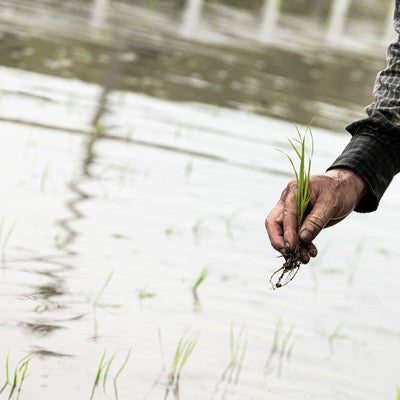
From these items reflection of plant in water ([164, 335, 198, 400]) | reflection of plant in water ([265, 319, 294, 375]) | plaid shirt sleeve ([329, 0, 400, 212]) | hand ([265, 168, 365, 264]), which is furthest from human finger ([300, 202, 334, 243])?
reflection of plant in water ([265, 319, 294, 375])

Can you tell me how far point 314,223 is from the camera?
245 cm

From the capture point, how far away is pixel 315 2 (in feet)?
107

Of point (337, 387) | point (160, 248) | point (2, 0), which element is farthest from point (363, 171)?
point (2, 0)

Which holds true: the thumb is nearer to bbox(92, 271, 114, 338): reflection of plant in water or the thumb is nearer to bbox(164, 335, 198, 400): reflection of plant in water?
bbox(164, 335, 198, 400): reflection of plant in water

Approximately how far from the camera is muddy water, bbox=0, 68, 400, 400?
157 inches

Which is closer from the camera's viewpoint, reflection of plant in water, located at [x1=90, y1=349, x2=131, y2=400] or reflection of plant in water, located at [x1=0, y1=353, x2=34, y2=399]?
reflection of plant in water, located at [x1=0, y1=353, x2=34, y2=399]

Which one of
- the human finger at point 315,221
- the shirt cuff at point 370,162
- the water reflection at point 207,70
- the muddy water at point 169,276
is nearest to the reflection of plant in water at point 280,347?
the muddy water at point 169,276

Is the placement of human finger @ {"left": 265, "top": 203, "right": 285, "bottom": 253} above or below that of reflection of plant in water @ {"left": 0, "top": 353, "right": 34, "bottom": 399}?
above

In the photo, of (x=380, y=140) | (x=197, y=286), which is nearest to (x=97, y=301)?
(x=197, y=286)

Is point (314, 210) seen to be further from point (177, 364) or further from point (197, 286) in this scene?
point (197, 286)

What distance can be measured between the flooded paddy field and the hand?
1141 mm

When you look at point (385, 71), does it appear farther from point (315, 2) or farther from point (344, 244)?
point (315, 2)

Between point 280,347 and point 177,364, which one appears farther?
point 280,347

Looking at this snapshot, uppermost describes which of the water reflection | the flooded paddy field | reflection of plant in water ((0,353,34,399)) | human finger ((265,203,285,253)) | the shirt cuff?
the shirt cuff
